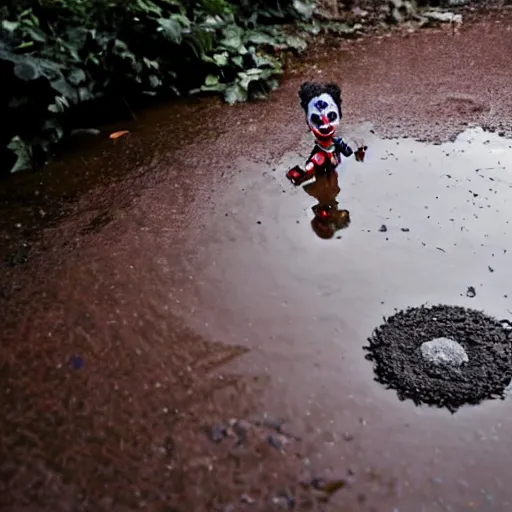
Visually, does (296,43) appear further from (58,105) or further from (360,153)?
(58,105)

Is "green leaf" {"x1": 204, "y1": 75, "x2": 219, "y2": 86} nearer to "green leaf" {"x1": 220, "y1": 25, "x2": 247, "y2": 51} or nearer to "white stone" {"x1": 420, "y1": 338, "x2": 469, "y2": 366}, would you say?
"green leaf" {"x1": 220, "y1": 25, "x2": 247, "y2": 51}

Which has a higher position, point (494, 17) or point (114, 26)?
point (114, 26)

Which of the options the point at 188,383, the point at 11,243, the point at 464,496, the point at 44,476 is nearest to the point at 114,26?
the point at 11,243

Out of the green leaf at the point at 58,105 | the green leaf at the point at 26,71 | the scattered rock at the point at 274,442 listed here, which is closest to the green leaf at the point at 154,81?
the green leaf at the point at 58,105

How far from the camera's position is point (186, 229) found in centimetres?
345

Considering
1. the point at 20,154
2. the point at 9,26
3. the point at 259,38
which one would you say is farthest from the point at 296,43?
the point at 20,154

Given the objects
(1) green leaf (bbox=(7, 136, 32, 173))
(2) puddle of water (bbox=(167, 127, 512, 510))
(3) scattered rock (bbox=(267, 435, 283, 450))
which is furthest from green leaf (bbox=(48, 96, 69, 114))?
(3) scattered rock (bbox=(267, 435, 283, 450))

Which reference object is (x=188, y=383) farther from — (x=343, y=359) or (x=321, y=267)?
(x=321, y=267)

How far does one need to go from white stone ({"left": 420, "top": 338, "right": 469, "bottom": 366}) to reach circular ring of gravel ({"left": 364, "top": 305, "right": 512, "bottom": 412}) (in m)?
0.02

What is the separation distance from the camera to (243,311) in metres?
2.85

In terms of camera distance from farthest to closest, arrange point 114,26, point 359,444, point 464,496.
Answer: point 114,26 < point 359,444 < point 464,496

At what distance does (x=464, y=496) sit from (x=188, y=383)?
1096 millimetres

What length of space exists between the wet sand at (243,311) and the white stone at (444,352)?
0.70 feet

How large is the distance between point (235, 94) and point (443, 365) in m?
3.20
